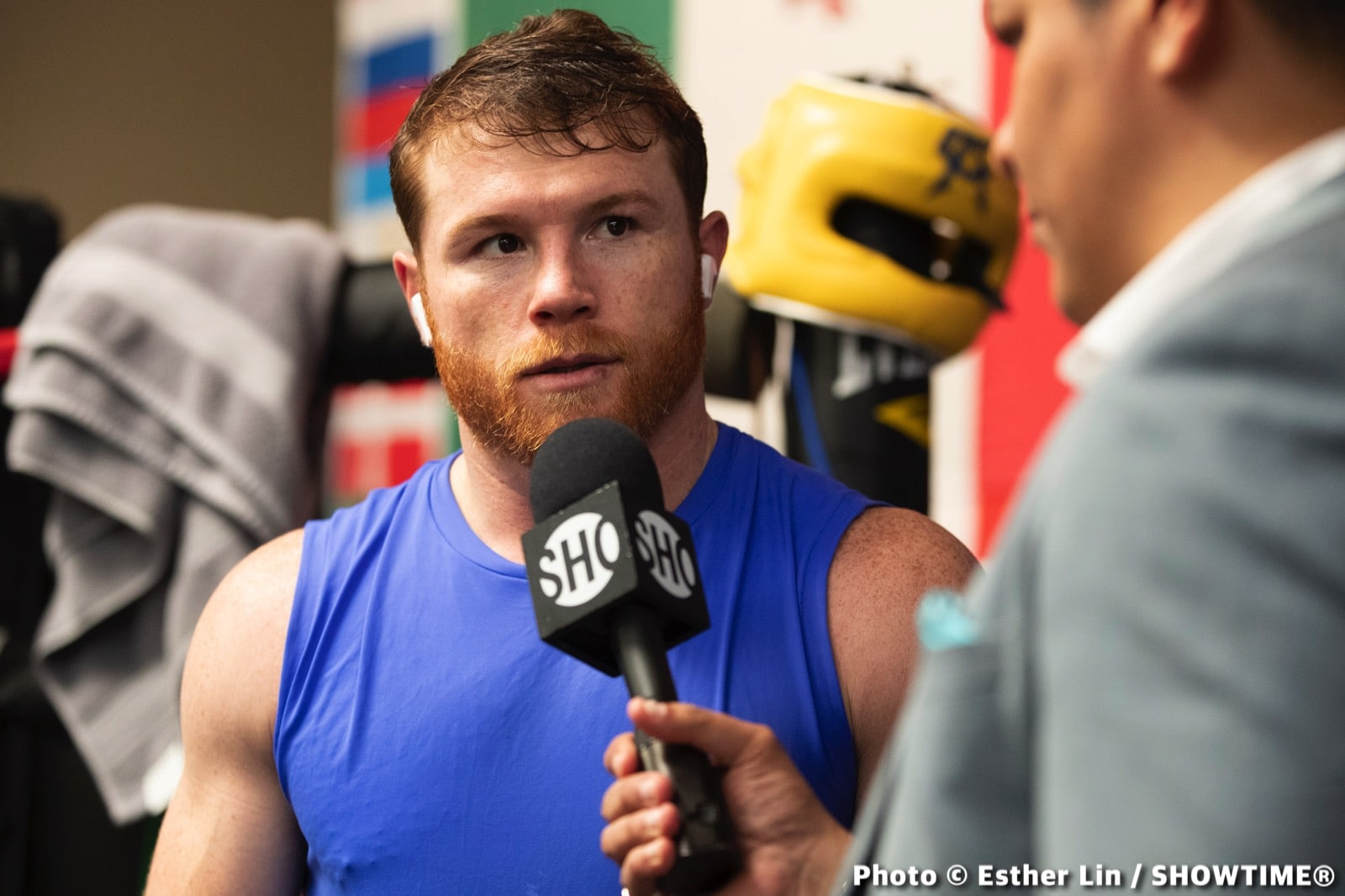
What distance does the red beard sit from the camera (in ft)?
3.59

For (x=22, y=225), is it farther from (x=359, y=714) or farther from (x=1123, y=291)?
(x=1123, y=291)

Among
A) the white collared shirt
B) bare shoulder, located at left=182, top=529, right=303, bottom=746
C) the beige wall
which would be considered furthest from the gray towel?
the beige wall

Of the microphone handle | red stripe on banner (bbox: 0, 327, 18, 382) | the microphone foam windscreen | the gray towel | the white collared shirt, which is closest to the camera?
the white collared shirt

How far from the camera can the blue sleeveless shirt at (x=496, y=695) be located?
1.06 meters

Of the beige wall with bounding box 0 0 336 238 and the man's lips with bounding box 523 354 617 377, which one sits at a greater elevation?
the man's lips with bounding box 523 354 617 377

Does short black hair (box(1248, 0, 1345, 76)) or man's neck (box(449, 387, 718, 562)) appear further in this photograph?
man's neck (box(449, 387, 718, 562))

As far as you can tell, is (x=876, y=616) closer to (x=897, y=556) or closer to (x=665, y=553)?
(x=897, y=556)

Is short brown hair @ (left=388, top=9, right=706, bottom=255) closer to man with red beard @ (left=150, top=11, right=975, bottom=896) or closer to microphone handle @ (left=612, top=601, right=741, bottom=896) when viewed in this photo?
man with red beard @ (left=150, top=11, right=975, bottom=896)

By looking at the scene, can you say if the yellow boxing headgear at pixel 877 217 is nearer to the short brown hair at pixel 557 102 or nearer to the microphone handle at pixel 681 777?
the short brown hair at pixel 557 102

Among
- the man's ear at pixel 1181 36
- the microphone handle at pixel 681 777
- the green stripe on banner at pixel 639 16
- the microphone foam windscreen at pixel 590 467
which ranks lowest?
the green stripe on banner at pixel 639 16

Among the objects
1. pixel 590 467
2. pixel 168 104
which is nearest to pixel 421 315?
pixel 590 467

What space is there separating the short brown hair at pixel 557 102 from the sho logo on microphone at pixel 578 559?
436 millimetres

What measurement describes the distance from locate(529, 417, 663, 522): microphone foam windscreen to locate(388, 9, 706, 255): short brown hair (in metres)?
0.35

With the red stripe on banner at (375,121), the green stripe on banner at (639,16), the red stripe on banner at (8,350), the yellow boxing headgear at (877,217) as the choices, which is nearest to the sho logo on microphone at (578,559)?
the yellow boxing headgear at (877,217)
